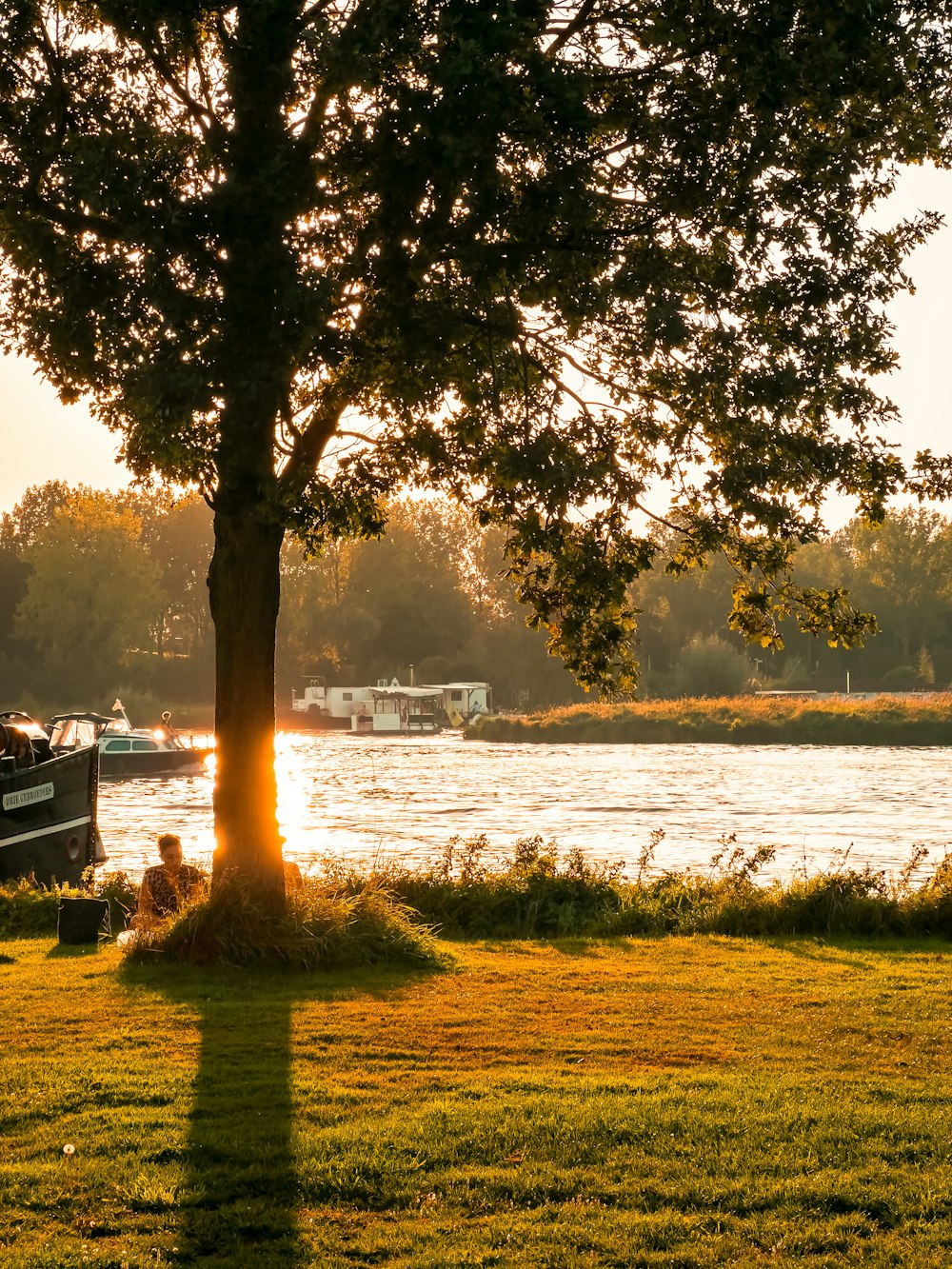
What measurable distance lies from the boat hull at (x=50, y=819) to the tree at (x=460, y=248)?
852 centimetres

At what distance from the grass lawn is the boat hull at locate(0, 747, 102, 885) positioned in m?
9.09

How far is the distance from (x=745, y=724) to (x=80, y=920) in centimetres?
6063

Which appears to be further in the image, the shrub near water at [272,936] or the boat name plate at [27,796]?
the boat name plate at [27,796]

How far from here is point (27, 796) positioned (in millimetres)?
20719

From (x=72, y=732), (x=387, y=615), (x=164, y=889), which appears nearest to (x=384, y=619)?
(x=387, y=615)

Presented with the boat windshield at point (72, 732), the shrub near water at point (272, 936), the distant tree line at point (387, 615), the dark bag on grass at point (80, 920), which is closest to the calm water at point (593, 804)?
the boat windshield at point (72, 732)

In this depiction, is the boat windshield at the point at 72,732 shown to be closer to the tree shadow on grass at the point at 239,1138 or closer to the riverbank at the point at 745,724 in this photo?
the tree shadow on grass at the point at 239,1138

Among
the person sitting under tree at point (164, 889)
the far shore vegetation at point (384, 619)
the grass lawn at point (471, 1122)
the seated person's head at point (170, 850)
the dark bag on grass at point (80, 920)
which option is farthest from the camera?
the far shore vegetation at point (384, 619)

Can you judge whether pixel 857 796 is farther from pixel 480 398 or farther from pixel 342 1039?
pixel 342 1039

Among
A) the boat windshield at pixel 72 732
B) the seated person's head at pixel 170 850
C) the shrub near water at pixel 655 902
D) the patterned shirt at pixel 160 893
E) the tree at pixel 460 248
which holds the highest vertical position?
the tree at pixel 460 248

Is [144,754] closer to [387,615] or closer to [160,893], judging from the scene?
[160,893]

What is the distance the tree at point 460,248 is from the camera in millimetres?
10805

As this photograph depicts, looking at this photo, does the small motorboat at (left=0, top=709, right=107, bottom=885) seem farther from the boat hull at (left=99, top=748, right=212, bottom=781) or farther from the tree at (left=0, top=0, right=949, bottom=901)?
the boat hull at (left=99, top=748, right=212, bottom=781)

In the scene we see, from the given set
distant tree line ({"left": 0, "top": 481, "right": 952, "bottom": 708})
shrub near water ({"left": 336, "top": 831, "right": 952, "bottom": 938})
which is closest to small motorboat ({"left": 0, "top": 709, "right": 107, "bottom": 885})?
shrub near water ({"left": 336, "top": 831, "right": 952, "bottom": 938})
